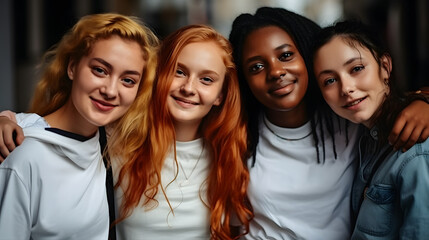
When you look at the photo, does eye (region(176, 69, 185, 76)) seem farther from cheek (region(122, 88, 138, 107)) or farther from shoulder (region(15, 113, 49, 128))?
shoulder (region(15, 113, 49, 128))

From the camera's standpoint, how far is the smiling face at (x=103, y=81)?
52.9 inches

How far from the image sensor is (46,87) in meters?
1.50

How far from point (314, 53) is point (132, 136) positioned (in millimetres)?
718

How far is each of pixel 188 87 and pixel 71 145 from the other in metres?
0.45

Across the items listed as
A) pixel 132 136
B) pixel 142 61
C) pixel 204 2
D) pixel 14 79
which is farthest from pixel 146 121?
pixel 204 2

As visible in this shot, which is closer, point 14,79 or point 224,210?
point 224,210

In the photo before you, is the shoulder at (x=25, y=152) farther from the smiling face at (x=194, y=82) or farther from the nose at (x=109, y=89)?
the smiling face at (x=194, y=82)

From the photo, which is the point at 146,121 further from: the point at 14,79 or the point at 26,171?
the point at 14,79

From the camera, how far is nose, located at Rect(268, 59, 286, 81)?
4.98 feet

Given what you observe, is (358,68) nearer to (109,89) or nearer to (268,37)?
(268,37)

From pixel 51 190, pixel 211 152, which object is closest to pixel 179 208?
pixel 211 152

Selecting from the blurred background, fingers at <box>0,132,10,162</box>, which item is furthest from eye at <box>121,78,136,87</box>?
the blurred background

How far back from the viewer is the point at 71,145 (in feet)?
4.33

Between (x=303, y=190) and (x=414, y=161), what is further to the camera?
(x=303, y=190)
